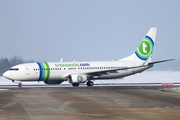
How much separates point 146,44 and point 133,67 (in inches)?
237

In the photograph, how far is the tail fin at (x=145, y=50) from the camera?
6794 centimetres

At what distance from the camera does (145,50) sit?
68812 mm

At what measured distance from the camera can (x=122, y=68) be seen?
63875 millimetres

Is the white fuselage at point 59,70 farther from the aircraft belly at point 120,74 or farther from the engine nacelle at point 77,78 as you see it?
the engine nacelle at point 77,78

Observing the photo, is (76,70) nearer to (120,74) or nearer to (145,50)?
(120,74)

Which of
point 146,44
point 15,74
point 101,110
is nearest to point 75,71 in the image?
point 15,74

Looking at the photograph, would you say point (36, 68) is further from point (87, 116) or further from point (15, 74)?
point (87, 116)

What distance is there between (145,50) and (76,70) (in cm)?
1186

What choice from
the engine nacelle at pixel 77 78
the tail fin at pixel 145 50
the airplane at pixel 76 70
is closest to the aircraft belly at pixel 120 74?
the airplane at pixel 76 70

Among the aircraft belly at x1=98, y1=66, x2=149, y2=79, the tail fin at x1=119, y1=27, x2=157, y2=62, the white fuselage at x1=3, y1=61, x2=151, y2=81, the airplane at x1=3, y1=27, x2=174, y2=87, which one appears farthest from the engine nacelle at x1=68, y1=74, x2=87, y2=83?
the tail fin at x1=119, y1=27, x2=157, y2=62

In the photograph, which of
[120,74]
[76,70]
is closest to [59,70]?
[76,70]

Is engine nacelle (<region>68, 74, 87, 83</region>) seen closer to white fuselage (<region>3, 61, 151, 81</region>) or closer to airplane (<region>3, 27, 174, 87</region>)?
airplane (<region>3, 27, 174, 87</region>)

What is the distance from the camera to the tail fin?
223ft

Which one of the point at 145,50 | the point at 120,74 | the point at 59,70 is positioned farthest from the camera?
the point at 145,50
